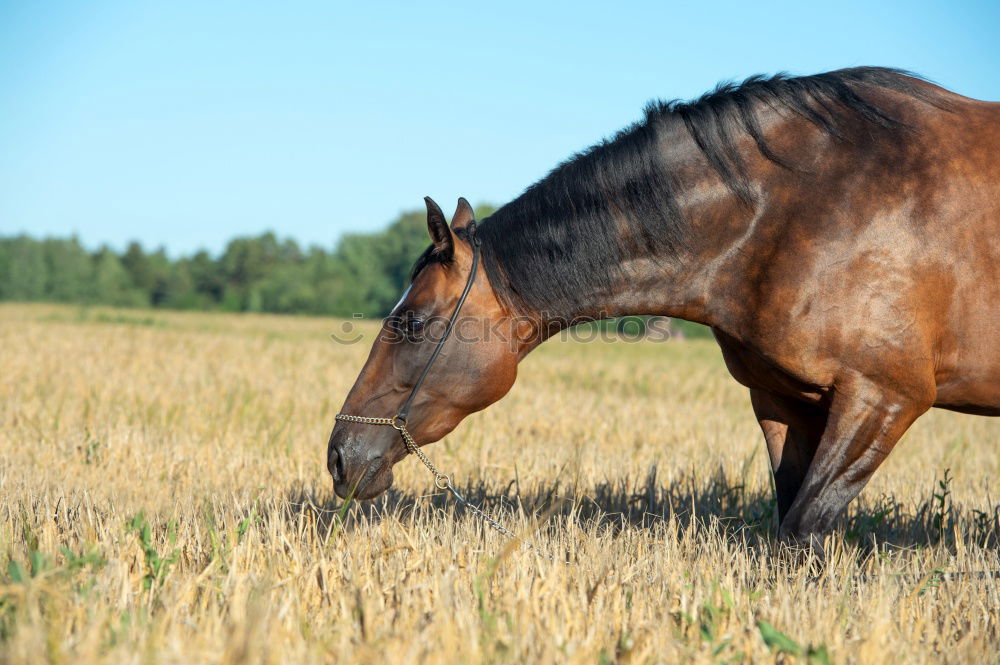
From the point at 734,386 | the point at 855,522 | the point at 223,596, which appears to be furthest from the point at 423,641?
the point at 734,386

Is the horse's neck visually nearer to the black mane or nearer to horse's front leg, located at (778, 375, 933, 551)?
the black mane

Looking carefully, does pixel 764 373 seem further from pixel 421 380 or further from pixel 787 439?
pixel 421 380

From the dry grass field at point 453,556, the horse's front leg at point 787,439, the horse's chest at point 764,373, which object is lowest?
the dry grass field at point 453,556

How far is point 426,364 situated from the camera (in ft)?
12.0

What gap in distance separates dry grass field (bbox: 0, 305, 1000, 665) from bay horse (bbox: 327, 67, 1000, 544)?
20.3 inches

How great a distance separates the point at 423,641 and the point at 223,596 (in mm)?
901

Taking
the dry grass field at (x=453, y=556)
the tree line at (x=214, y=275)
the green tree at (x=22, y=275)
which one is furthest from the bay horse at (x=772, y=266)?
the green tree at (x=22, y=275)

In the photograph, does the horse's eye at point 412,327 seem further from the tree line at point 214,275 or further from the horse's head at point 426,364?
the tree line at point 214,275

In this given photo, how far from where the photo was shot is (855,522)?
Result: 15.1 feet

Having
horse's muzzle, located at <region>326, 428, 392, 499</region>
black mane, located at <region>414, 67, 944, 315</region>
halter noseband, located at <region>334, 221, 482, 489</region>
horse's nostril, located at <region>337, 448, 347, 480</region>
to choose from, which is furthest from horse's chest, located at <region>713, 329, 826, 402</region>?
horse's nostril, located at <region>337, 448, 347, 480</region>

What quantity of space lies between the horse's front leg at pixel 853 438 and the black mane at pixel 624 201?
39.0 inches

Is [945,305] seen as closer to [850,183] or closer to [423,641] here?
[850,183]

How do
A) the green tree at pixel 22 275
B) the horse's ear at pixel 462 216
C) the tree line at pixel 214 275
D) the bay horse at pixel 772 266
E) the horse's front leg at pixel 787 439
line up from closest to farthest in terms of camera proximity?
the bay horse at pixel 772 266 → the horse's ear at pixel 462 216 → the horse's front leg at pixel 787 439 → the tree line at pixel 214 275 → the green tree at pixel 22 275

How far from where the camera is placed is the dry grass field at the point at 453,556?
2449 mm
